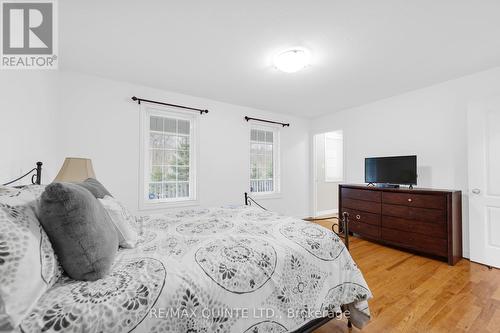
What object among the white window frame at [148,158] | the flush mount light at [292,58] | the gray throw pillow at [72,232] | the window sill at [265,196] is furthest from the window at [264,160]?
the gray throw pillow at [72,232]

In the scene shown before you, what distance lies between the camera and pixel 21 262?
684 millimetres

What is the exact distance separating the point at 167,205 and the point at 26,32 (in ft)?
7.91

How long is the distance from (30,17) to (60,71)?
111cm

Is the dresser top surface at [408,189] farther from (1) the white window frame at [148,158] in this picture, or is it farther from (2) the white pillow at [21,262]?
(2) the white pillow at [21,262]

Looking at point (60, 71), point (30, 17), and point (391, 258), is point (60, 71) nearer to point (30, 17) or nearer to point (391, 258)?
point (30, 17)

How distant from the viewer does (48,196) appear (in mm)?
834

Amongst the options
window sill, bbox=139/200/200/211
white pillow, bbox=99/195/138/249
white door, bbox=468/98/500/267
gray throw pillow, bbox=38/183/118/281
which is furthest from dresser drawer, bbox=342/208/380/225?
gray throw pillow, bbox=38/183/118/281

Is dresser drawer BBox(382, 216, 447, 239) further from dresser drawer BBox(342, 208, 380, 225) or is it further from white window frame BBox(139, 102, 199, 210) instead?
white window frame BBox(139, 102, 199, 210)

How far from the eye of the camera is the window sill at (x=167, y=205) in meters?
3.14

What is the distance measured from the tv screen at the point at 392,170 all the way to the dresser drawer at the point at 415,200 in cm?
25

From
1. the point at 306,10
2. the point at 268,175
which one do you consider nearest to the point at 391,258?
the point at 268,175

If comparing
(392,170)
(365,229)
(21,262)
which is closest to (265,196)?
(365,229)

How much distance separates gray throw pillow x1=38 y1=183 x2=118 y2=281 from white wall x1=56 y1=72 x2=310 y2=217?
2.34 meters

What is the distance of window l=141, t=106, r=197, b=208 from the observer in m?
3.28
